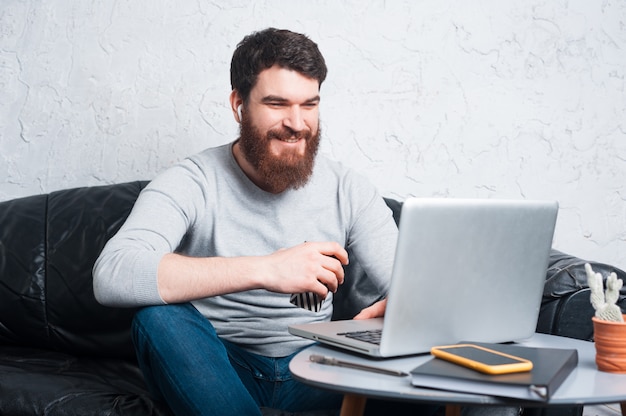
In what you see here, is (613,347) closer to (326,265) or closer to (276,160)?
(326,265)

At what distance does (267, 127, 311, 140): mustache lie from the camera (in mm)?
1952

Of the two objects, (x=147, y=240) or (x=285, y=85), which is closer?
(x=147, y=240)

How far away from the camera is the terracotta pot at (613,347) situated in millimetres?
1156

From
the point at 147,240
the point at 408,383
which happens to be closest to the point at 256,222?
the point at 147,240

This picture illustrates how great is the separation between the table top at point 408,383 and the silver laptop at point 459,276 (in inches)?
1.0

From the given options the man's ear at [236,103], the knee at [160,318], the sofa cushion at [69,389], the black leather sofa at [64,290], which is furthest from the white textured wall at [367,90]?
the knee at [160,318]

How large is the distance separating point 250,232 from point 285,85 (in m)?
0.39

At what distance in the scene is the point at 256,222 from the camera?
1920 mm

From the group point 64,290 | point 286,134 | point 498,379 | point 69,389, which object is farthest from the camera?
point 64,290

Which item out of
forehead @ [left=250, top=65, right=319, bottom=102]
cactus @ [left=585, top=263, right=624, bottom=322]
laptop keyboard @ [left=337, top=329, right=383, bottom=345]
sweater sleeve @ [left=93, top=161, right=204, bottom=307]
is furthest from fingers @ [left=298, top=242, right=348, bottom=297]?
forehead @ [left=250, top=65, right=319, bottom=102]

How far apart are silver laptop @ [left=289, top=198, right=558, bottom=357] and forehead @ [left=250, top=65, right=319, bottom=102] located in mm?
765

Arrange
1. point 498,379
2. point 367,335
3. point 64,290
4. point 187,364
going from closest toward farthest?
1. point 498,379
2. point 367,335
3. point 187,364
4. point 64,290

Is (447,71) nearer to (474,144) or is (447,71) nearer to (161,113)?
(474,144)

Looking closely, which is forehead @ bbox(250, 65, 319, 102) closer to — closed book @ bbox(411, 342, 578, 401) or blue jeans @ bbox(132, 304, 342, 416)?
blue jeans @ bbox(132, 304, 342, 416)
